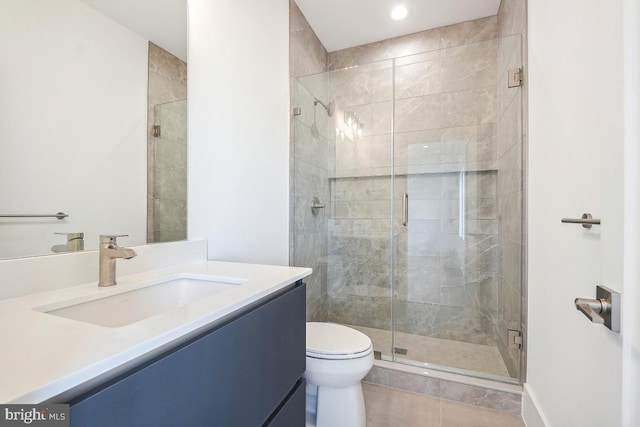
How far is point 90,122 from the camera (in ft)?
3.43

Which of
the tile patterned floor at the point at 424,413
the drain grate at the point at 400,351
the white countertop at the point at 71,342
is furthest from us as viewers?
the drain grate at the point at 400,351

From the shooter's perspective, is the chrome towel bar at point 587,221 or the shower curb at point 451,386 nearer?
the chrome towel bar at point 587,221

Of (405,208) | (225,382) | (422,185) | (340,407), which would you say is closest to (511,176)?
(422,185)

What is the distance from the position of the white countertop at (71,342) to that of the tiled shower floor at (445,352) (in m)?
1.59

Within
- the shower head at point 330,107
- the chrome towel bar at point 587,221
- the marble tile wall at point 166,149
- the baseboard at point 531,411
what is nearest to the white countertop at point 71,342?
the marble tile wall at point 166,149

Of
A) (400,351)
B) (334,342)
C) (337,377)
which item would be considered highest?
(334,342)

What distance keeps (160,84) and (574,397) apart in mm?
2053

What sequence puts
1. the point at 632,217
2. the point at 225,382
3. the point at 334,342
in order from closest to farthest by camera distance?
the point at 632,217 → the point at 225,382 → the point at 334,342

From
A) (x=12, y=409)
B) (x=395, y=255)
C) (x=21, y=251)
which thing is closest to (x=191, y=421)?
(x=12, y=409)

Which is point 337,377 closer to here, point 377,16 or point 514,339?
point 514,339

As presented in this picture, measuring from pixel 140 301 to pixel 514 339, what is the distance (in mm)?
1951

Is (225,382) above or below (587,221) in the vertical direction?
below

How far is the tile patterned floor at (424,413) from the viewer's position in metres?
1.48

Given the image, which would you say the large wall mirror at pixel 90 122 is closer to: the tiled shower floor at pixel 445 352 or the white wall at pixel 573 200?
the white wall at pixel 573 200
